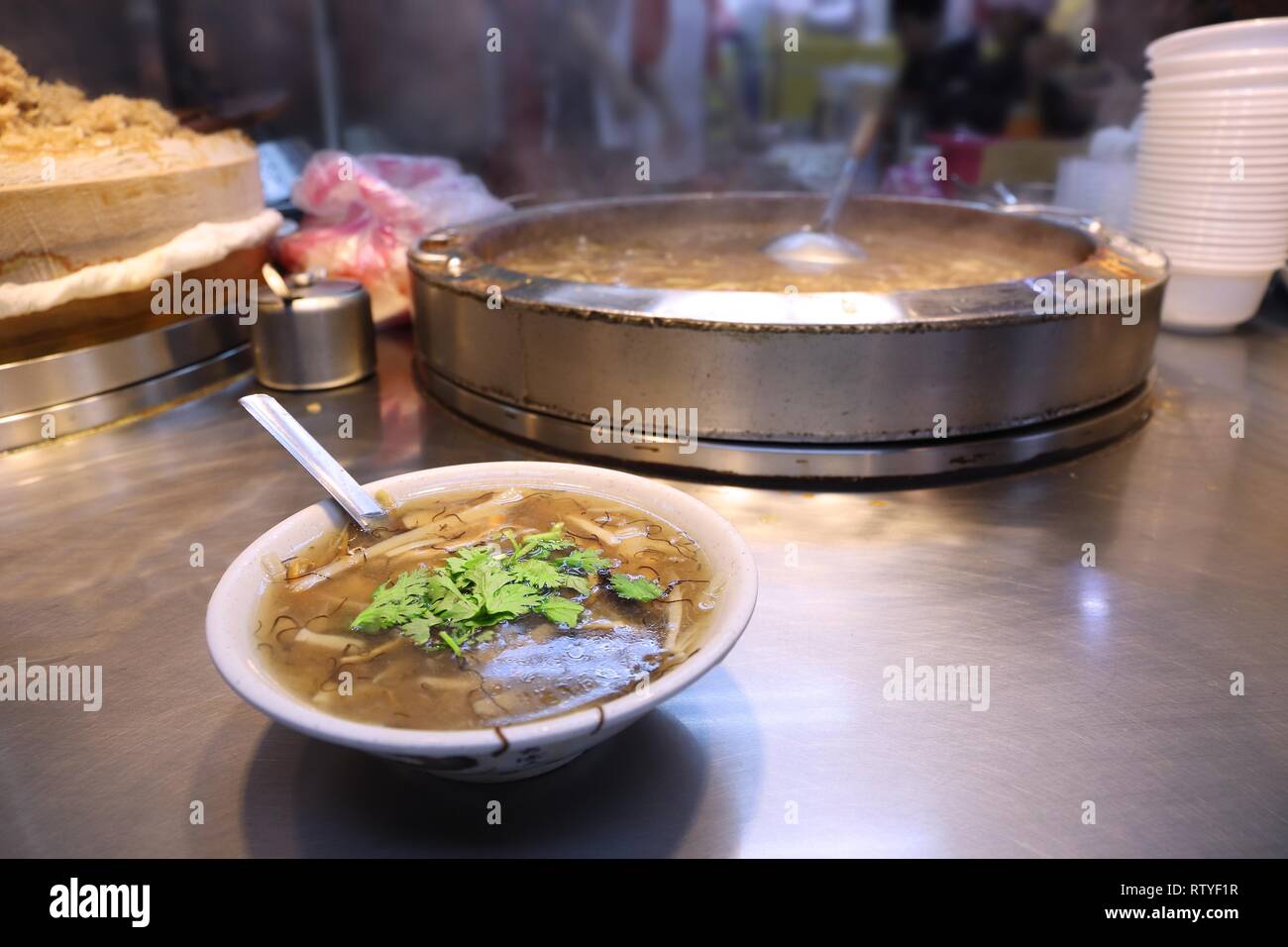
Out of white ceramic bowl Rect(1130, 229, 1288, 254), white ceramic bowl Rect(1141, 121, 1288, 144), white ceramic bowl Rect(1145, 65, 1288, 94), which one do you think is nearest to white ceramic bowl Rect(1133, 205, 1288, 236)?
white ceramic bowl Rect(1130, 229, 1288, 254)

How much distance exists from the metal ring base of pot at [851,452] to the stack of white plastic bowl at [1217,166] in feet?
2.90

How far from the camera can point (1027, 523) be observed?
1.63 m

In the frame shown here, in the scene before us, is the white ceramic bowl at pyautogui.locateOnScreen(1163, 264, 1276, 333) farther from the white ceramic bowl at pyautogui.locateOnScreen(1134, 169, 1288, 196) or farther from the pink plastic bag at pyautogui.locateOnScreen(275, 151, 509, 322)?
the pink plastic bag at pyautogui.locateOnScreen(275, 151, 509, 322)

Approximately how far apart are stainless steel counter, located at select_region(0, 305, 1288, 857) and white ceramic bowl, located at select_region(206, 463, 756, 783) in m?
0.18

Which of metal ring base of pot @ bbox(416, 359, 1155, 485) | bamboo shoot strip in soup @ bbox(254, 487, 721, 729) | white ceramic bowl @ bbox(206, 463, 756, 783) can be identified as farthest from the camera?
metal ring base of pot @ bbox(416, 359, 1155, 485)

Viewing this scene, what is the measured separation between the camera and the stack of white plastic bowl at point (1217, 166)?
7.26 feet

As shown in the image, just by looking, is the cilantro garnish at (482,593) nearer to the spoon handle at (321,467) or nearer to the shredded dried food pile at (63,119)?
the spoon handle at (321,467)

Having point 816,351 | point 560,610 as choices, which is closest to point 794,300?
point 816,351

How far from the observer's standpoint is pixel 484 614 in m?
1.00

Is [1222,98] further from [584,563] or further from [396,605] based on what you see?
[396,605]

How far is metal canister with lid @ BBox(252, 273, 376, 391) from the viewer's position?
2.16m

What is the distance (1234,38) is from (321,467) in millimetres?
2368

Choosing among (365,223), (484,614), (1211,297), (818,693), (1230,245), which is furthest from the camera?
(365,223)
